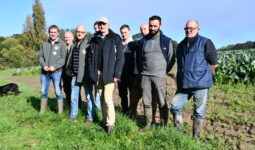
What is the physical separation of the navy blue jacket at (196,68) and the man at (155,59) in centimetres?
45

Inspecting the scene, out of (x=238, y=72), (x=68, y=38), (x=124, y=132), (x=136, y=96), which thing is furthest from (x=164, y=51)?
Answer: (x=238, y=72)

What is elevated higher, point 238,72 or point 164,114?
point 238,72

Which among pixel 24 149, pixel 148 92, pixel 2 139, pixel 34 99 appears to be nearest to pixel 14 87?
pixel 34 99

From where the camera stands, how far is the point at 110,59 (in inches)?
181

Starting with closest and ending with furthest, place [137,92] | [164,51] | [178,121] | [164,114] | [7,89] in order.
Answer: [178,121] < [164,51] < [164,114] < [137,92] < [7,89]

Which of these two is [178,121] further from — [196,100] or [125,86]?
[125,86]

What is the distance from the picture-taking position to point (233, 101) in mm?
7039

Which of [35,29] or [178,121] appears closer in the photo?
[178,121]

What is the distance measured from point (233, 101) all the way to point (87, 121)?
13.1ft

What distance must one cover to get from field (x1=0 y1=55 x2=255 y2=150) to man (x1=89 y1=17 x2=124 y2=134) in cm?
39

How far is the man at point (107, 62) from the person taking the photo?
4574 mm

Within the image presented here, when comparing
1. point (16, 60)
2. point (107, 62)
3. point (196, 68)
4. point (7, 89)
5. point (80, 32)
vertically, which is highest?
point (80, 32)

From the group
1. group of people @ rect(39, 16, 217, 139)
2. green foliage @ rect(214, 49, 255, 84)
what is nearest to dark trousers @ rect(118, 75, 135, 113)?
group of people @ rect(39, 16, 217, 139)

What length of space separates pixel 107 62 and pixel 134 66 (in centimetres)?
59
